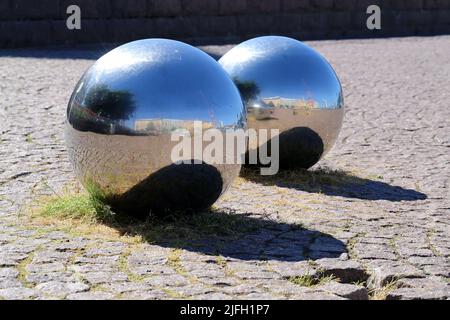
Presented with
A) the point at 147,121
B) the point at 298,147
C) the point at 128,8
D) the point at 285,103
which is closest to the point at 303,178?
the point at 298,147

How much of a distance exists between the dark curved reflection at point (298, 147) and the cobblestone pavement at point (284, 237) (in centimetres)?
16

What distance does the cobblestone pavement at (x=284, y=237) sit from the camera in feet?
16.9

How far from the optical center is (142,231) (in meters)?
6.18

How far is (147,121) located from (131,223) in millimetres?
738

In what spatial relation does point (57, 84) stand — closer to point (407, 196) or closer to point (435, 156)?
point (435, 156)

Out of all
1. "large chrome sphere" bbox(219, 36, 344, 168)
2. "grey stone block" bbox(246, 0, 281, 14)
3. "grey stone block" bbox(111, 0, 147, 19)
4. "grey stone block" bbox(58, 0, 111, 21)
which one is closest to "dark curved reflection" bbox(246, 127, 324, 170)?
"large chrome sphere" bbox(219, 36, 344, 168)

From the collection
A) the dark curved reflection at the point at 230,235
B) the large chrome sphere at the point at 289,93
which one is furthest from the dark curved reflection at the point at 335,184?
the dark curved reflection at the point at 230,235

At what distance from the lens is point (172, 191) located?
20.4 ft

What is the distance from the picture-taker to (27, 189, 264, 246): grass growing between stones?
6105 millimetres

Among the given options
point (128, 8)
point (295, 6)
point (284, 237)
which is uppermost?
point (284, 237)

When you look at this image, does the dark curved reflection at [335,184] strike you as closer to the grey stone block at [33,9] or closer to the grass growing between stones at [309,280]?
the grass growing between stones at [309,280]

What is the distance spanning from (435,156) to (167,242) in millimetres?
4235

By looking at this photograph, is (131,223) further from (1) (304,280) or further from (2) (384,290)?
(2) (384,290)
